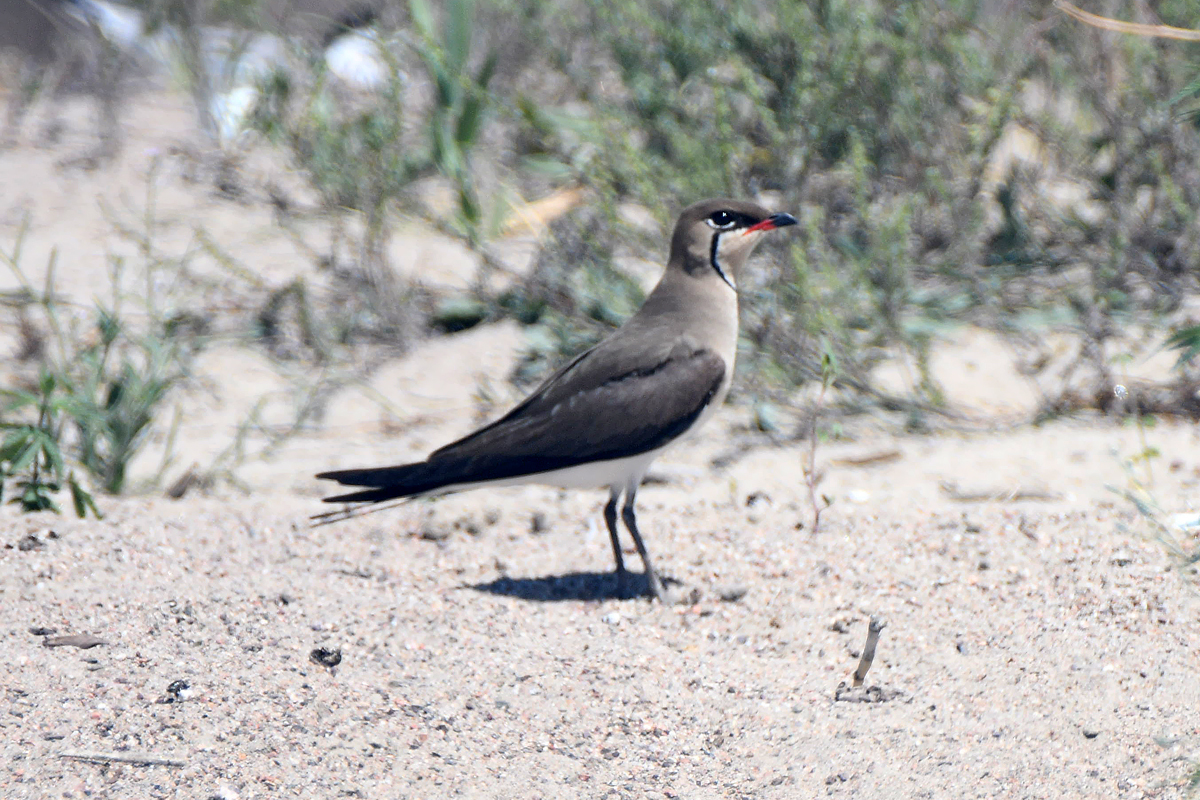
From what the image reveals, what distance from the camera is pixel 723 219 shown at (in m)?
4.32

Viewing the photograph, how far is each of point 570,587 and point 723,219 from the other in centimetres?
134

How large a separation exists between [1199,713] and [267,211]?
5.95m

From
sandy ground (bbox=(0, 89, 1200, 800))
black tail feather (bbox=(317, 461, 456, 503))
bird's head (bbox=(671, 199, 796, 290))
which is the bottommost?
sandy ground (bbox=(0, 89, 1200, 800))

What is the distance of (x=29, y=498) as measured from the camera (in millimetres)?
3969

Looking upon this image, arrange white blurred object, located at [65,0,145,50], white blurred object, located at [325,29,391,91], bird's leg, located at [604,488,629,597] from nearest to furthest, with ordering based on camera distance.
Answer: bird's leg, located at [604,488,629,597] → white blurred object, located at [325,29,391,91] → white blurred object, located at [65,0,145,50]

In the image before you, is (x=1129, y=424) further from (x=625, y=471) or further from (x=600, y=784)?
(x=600, y=784)

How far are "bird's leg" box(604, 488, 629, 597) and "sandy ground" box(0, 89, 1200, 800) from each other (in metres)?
0.08

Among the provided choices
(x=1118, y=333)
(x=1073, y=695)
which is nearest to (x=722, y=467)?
(x=1118, y=333)

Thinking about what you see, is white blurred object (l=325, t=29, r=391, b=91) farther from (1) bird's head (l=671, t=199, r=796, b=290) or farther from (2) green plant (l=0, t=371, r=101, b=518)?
(2) green plant (l=0, t=371, r=101, b=518)


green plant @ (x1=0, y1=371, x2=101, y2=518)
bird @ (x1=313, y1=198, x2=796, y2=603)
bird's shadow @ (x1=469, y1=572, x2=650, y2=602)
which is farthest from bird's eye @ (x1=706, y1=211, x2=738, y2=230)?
green plant @ (x1=0, y1=371, x2=101, y2=518)

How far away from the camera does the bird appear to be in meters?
3.80

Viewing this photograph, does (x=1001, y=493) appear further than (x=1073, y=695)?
Yes

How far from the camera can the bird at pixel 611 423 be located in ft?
12.5

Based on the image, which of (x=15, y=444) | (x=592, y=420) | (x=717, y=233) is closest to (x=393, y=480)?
(x=592, y=420)
